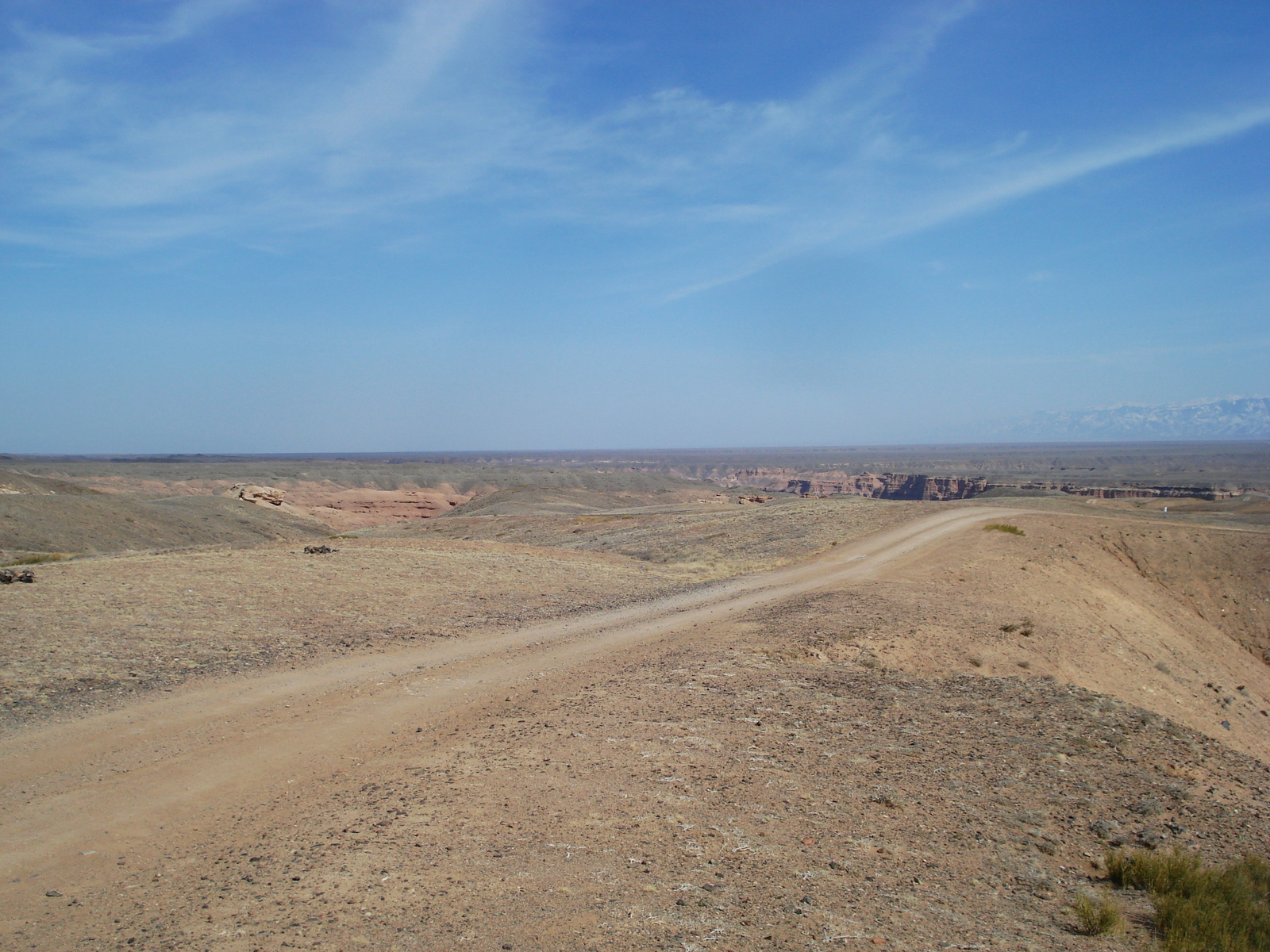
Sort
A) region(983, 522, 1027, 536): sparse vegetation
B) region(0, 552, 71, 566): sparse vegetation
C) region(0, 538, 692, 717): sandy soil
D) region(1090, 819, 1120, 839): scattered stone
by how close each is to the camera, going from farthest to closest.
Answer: region(983, 522, 1027, 536): sparse vegetation
region(0, 552, 71, 566): sparse vegetation
region(0, 538, 692, 717): sandy soil
region(1090, 819, 1120, 839): scattered stone

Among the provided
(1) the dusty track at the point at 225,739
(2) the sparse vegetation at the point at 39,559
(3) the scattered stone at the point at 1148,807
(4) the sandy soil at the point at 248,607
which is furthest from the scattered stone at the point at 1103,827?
(2) the sparse vegetation at the point at 39,559

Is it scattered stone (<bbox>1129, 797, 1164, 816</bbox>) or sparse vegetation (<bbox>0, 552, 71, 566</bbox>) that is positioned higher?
sparse vegetation (<bbox>0, 552, 71, 566</bbox>)

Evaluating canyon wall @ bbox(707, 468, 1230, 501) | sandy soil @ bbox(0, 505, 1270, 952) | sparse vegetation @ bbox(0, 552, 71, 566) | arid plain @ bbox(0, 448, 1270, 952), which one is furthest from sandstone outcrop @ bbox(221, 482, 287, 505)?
sandy soil @ bbox(0, 505, 1270, 952)


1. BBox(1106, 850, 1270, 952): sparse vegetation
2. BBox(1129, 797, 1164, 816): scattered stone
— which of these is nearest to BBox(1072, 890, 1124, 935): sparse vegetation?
BBox(1106, 850, 1270, 952): sparse vegetation

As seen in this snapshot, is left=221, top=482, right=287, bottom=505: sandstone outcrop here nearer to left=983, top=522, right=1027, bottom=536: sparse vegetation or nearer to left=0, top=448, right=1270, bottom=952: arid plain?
left=0, top=448, right=1270, bottom=952: arid plain

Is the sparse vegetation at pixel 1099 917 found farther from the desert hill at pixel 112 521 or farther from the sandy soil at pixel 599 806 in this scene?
the desert hill at pixel 112 521

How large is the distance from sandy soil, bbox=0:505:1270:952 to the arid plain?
0.04 meters

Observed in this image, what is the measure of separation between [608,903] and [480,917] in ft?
3.09

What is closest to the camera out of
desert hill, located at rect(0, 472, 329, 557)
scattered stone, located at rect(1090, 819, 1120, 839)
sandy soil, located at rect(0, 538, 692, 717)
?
scattered stone, located at rect(1090, 819, 1120, 839)

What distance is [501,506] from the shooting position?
62219mm

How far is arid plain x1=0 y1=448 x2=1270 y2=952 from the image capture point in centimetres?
550

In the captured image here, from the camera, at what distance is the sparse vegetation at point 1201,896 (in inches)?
213

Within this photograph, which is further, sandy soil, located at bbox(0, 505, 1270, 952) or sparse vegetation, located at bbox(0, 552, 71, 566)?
sparse vegetation, located at bbox(0, 552, 71, 566)

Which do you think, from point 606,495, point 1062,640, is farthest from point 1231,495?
point 1062,640
